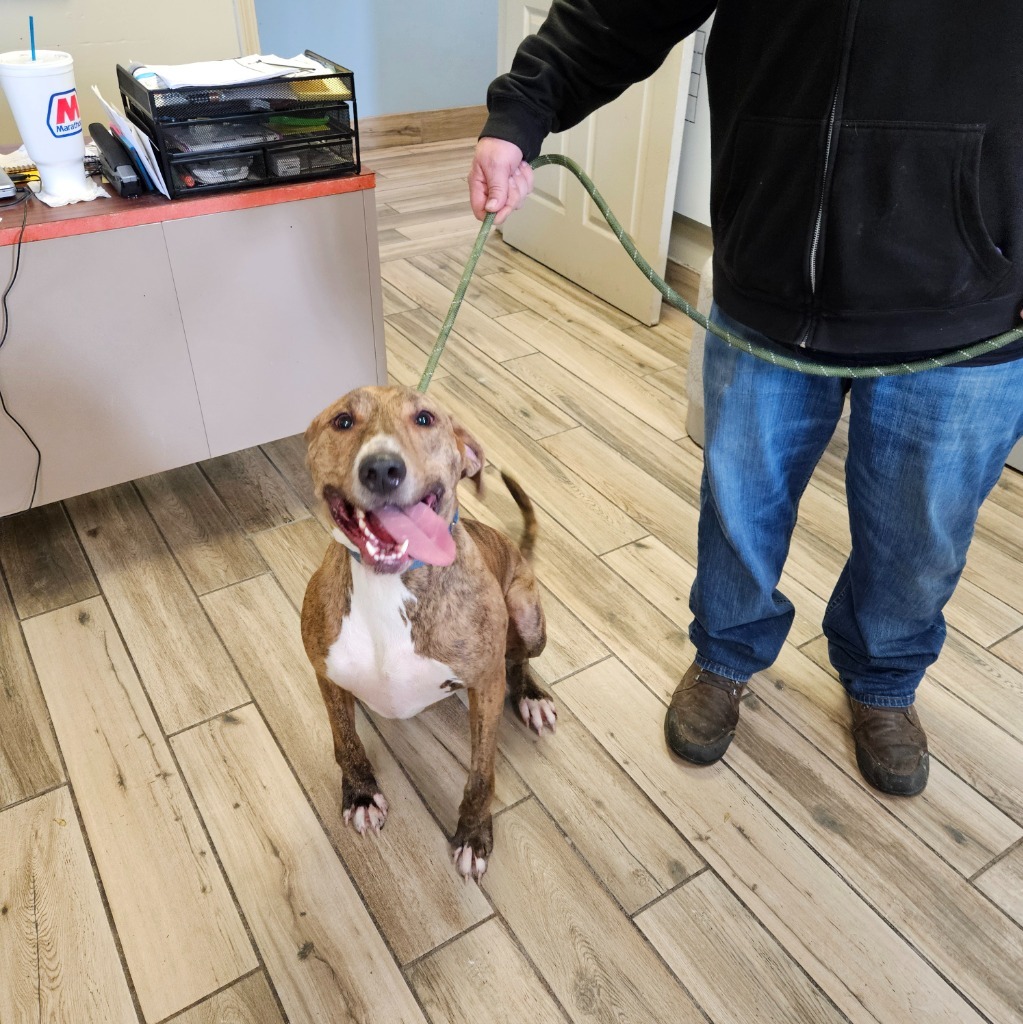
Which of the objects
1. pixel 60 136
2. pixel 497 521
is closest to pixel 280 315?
pixel 60 136

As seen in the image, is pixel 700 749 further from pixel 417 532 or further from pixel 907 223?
pixel 907 223

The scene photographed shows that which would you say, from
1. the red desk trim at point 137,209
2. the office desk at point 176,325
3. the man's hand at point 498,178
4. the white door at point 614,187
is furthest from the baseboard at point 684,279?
the man's hand at point 498,178

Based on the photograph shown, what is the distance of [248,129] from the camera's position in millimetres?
1960

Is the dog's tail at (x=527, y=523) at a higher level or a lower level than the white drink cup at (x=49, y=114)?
lower

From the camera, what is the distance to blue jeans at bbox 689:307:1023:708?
1.30 metres

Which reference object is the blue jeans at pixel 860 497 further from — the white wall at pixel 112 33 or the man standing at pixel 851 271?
the white wall at pixel 112 33

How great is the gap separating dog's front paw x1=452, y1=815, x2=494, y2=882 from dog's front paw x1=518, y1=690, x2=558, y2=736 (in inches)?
10.9

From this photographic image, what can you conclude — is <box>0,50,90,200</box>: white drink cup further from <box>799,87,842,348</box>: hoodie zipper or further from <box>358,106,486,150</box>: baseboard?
<box>358,106,486,150</box>: baseboard

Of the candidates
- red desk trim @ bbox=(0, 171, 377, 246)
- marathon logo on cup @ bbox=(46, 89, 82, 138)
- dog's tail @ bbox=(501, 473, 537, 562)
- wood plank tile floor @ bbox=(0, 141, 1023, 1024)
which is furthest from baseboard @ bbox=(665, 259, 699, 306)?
marathon logo on cup @ bbox=(46, 89, 82, 138)

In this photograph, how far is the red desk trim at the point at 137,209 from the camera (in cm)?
178

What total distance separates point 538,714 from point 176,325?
1261mm

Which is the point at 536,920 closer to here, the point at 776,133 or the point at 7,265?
the point at 776,133

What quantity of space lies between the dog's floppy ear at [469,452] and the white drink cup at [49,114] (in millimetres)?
1183

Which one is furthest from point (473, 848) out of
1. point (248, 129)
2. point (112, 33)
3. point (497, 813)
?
point (112, 33)
